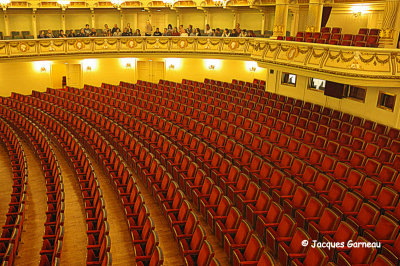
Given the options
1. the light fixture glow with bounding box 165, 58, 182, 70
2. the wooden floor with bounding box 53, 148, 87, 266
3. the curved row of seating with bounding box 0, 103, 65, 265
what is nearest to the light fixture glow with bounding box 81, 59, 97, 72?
the light fixture glow with bounding box 165, 58, 182, 70

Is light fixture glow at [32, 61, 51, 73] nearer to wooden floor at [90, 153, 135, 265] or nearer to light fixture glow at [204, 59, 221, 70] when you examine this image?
light fixture glow at [204, 59, 221, 70]

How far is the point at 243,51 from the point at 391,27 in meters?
4.09

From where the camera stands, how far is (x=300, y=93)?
7852mm

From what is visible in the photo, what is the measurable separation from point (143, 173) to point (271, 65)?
12.3 ft

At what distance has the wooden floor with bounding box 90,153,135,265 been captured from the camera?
3520 millimetres

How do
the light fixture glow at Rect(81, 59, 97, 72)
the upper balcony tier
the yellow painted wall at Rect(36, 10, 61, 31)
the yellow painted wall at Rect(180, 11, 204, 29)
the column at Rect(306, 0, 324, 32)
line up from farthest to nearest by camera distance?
the yellow painted wall at Rect(180, 11, 204, 29) < the yellow painted wall at Rect(36, 10, 61, 31) < the light fixture glow at Rect(81, 59, 97, 72) < the column at Rect(306, 0, 324, 32) < the upper balcony tier

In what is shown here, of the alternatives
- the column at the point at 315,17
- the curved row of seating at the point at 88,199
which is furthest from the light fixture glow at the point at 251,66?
the curved row of seating at the point at 88,199

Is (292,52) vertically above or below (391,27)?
below

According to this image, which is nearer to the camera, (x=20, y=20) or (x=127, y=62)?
(x=127, y=62)

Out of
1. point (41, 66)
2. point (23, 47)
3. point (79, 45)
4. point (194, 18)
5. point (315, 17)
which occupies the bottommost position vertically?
point (41, 66)

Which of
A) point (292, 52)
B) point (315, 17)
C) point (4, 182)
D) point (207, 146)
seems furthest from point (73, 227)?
point (315, 17)

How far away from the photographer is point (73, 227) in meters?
4.05

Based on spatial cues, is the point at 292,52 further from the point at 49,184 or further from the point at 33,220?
the point at 33,220

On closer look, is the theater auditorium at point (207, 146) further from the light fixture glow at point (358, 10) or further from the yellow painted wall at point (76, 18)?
the yellow painted wall at point (76, 18)
